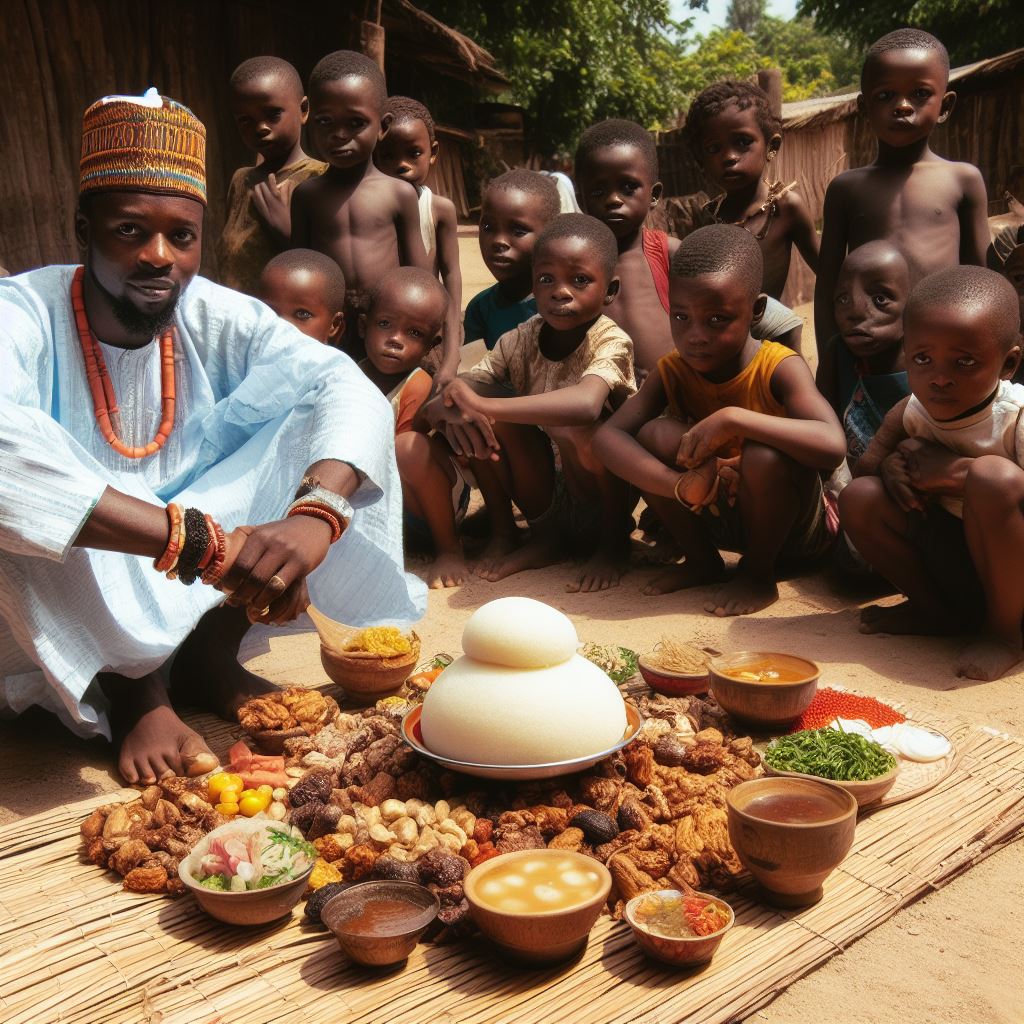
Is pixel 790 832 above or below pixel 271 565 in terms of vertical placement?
below

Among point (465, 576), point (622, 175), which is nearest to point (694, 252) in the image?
point (622, 175)

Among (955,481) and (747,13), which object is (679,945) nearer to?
(955,481)

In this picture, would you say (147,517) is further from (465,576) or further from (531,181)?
(531,181)

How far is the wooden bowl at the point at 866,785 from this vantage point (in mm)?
2686

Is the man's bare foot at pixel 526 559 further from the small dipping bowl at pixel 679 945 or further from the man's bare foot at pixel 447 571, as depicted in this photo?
the small dipping bowl at pixel 679 945

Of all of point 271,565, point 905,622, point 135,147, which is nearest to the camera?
point 271,565

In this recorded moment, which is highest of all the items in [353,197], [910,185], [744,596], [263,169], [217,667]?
[263,169]

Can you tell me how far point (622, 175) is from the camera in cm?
528

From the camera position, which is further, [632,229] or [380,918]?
[632,229]

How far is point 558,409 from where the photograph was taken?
15.2 ft

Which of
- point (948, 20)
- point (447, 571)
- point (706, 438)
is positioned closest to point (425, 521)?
point (447, 571)

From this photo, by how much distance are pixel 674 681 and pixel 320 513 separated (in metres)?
1.20

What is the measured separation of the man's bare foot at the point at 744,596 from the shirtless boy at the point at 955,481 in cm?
46

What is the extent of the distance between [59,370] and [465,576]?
2168mm
